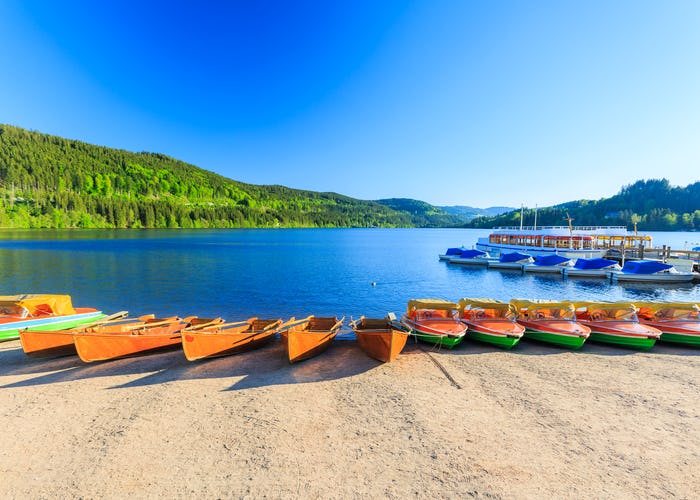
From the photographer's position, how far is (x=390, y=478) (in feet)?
23.5

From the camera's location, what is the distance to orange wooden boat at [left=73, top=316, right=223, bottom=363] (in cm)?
1379

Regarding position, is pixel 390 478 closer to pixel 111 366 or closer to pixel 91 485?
pixel 91 485

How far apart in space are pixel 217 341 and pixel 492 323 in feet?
44.0

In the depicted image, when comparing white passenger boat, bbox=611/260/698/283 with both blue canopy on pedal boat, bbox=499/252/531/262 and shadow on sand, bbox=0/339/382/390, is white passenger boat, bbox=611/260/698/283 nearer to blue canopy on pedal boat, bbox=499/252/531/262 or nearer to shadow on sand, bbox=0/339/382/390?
blue canopy on pedal boat, bbox=499/252/531/262

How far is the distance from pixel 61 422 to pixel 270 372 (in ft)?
21.3

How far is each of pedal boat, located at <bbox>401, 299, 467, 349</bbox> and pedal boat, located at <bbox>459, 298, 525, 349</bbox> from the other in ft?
2.51

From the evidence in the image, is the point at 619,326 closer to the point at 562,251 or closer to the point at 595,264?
the point at 595,264

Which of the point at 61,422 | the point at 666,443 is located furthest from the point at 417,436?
the point at 61,422

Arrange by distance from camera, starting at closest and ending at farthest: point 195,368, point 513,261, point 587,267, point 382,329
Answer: point 195,368 → point 382,329 → point 587,267 → point 513,261

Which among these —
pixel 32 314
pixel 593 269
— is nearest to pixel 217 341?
pixel 32 314

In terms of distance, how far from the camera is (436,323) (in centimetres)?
1645

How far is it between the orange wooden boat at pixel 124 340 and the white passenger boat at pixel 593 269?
52442 mm

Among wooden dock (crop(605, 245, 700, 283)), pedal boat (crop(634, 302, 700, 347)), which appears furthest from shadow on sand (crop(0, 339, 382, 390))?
wooden dock (crop(605, 245, 700, 283))

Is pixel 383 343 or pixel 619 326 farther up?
pixel 383 343
